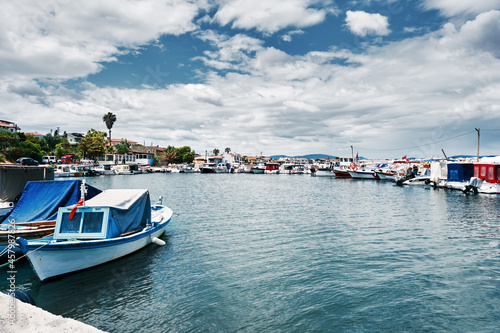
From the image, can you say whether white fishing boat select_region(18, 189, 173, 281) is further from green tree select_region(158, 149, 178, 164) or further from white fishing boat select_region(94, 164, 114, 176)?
green tree select_region(158, 149, 178, 164)

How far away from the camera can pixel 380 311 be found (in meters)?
9.60

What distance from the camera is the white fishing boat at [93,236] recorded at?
11.4 m

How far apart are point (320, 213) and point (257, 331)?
2064 cm

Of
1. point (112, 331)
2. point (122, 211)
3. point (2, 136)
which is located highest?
point (2, 136)

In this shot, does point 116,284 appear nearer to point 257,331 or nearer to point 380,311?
point 257,331

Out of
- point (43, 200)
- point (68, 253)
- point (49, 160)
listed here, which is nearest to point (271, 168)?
point (49, 160)

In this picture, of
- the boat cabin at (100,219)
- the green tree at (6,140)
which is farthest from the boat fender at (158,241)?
the green tree at (6,140)

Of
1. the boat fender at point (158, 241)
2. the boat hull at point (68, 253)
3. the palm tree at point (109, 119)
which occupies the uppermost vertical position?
the palm tree at point (109, 119)

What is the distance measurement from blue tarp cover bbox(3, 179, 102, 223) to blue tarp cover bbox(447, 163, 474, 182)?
196 ft

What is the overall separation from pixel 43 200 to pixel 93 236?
535 centimetres

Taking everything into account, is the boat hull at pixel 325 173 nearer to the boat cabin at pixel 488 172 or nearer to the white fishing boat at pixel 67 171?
the boat cabin at pixel 488 172

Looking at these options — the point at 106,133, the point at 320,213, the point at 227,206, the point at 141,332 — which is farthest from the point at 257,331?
the point at 106,133

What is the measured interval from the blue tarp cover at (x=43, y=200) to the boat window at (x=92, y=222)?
351 cm

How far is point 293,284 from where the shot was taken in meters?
11.7
